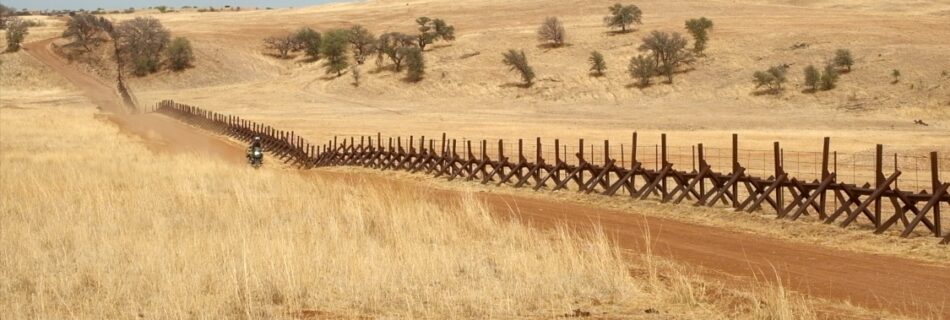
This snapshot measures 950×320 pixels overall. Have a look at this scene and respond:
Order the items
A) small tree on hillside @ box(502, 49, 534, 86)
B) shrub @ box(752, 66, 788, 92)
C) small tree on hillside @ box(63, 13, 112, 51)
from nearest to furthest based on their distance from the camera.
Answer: shrub @ box(752, 66, 788, 92)
small tree on hillside @ box(502, 49, 534, 86)
small tree on hillside @ box(63, 13, 112, 51)

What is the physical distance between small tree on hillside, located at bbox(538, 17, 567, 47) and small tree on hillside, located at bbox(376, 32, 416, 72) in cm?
1256

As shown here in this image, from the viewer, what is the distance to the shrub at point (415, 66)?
9319 cm

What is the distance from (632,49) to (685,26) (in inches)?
387

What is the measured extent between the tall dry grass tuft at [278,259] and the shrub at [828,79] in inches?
2290

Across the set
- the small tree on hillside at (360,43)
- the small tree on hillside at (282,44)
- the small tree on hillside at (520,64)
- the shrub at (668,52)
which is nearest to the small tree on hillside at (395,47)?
the small tree on hillside at (360,43)

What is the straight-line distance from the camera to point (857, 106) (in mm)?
66500

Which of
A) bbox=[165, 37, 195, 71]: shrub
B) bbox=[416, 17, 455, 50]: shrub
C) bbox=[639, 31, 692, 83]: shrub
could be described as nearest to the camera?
bbox=[639, 31, 692, 83]: shrub

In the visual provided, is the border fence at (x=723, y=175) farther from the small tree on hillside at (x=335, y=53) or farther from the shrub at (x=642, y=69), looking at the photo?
the small tree on hillside at (x=335, y=53)

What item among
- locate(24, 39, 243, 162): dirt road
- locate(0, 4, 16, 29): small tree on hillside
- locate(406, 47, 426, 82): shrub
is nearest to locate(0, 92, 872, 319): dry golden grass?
locate(24, 39, 243, 162): dirt road

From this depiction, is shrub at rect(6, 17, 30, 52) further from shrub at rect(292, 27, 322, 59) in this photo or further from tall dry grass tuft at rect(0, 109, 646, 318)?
tall dry grass tuft at rect(0, 109, 646, 318)

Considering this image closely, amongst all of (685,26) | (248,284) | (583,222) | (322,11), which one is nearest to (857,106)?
(685,26)

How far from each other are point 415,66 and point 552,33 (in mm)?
15861

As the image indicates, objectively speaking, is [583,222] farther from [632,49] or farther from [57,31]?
[57,31]

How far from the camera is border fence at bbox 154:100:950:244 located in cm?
1777
